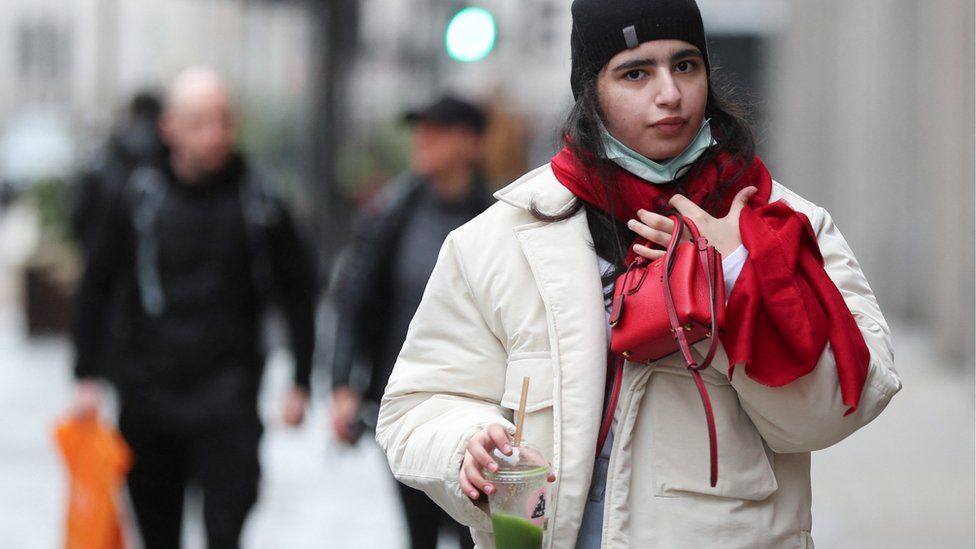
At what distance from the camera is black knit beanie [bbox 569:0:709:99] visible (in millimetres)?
2873

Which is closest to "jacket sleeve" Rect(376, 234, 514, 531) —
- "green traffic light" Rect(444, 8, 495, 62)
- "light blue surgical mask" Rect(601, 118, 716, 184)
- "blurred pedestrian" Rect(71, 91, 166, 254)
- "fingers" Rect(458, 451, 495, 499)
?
"fingers" Rect(458, 451, 495, 499)

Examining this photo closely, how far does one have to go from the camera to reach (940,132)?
13453 millimetres

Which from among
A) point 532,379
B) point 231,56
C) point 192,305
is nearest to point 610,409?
point 532,379

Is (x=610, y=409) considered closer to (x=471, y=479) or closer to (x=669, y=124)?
(x=471, y=479)

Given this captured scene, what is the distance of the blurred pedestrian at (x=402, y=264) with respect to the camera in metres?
5.45

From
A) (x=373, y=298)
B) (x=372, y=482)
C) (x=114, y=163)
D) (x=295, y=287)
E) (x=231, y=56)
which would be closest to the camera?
(x=373, y=298)

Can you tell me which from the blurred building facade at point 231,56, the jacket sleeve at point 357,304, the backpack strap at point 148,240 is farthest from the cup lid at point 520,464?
the blurred building facade at point 231,56

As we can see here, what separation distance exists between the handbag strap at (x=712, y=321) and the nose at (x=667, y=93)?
0.71ft

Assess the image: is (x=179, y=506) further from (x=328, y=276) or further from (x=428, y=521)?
(x=328, y=276)

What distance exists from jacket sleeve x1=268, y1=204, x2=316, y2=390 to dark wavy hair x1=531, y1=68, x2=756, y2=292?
2777mm

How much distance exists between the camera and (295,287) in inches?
225

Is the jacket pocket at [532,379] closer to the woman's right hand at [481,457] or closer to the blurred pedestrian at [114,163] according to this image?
the woman's right hand at [481,457]

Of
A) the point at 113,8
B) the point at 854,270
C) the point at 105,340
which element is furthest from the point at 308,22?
the point at 854,270

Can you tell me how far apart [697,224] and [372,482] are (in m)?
6.45
